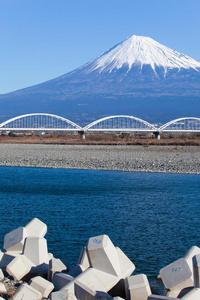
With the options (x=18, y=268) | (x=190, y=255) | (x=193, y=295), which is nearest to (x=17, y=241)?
(x=18, y=268)

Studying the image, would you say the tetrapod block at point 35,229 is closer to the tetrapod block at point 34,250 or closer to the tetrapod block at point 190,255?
the tetrapod block at point 34,250

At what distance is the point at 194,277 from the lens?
5117 mm

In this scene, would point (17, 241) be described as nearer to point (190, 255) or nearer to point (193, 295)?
point (190, 255)

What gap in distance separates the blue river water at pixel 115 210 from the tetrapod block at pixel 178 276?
1341 millimetres

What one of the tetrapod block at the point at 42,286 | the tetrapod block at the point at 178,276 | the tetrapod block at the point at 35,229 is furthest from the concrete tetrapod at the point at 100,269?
the tetrapod block at the point at 35,229

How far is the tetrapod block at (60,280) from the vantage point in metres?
5.48

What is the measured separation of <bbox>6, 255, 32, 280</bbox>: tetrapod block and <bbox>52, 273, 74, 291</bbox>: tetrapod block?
683 millimetres

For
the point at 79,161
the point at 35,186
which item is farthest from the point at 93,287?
the point at 79,161

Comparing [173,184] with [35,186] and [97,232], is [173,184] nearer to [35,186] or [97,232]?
[35,186]

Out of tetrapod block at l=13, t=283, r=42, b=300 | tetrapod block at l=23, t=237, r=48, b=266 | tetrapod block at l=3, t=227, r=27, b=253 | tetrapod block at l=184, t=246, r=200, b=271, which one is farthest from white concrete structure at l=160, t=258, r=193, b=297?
tetrapod block at l=3, t=227, r=27, b=253

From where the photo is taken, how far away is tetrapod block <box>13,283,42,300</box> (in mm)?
5086

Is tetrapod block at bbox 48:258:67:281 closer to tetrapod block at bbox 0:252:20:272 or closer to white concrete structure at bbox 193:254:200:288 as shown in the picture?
tetrapod block at bbox 0:252:20:272

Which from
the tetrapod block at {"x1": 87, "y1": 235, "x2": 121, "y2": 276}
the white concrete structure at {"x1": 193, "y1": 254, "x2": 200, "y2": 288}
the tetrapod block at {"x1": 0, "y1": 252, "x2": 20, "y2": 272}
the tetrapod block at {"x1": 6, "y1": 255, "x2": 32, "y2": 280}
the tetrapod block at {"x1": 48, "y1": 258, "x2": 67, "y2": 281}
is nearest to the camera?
the white concrete structure at {"x1": 193, "y1": 254, "x2": 200, "y2": 288}

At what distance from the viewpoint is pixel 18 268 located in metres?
6.20
